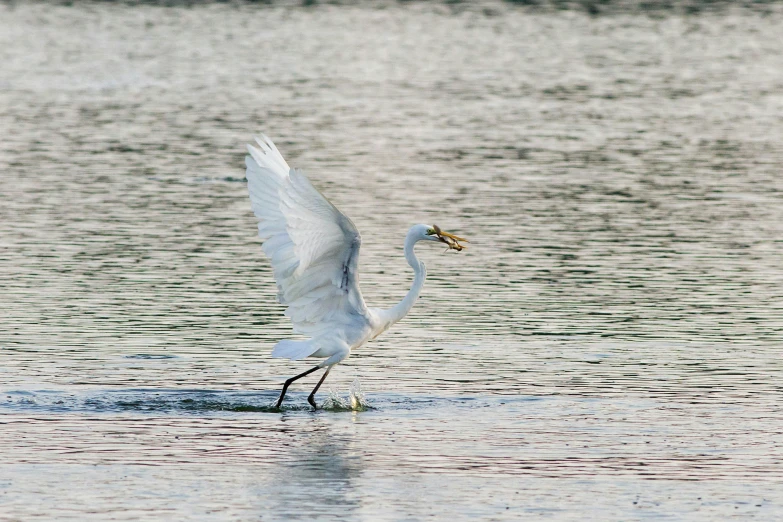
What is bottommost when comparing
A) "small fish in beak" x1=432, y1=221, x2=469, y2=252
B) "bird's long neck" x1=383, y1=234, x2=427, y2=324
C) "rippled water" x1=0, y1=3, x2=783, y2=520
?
"rippled water" x1=0, y1=3, x2=783, y2=520

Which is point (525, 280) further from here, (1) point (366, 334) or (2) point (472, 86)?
(2) point (472, 86)

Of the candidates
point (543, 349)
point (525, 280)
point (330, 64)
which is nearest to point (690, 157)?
point (525, 280)

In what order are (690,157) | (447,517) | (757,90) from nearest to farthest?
(447,517) → (690,157) → (757,90)

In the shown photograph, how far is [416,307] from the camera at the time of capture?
67.4 ft

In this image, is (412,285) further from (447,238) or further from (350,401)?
(350,401)

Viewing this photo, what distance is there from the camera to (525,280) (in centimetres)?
2209

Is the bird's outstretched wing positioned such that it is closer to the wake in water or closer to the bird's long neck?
the bird's long neck

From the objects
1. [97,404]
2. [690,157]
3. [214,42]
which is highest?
[97,404]

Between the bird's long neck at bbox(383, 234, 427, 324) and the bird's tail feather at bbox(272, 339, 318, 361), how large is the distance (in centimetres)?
89

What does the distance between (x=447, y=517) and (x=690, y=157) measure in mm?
23460

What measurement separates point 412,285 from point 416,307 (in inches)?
169

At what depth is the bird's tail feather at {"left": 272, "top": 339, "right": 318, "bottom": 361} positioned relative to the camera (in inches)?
619

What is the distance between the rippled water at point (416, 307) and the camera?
13.1 meters

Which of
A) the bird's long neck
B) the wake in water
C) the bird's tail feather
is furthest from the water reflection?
the bird's long neck
